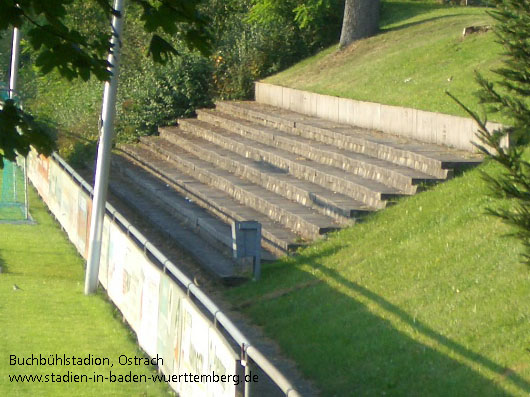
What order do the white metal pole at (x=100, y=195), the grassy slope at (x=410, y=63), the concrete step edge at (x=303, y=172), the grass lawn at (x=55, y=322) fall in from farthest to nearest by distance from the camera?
the grassy slope at (x=410, y=63) → the concrete step edge at (x=303, y=172) → the white metal pole at (x=100, y=195) → the grass lawn at (x=55, y=322)

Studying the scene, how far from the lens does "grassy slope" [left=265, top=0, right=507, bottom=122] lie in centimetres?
1830

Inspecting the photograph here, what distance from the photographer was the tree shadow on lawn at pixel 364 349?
307 inches

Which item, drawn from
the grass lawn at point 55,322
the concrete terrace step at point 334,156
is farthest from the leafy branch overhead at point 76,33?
the concrete terrace step at point 334,156

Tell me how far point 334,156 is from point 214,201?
2337mm

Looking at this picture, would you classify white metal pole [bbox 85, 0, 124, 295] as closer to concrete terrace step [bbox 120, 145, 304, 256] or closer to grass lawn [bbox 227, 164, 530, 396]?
grass lawn [bbox 227, 164, 530, 396]

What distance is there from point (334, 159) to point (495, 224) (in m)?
6.34

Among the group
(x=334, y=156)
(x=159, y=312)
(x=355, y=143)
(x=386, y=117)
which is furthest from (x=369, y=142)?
(x=159, y=312)

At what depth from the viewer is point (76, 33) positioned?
5.14 metres

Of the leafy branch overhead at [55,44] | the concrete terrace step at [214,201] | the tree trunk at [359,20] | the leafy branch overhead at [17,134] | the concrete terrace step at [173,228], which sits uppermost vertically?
the tree trunk at [359,20]

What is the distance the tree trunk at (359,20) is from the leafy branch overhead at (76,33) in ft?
69.7

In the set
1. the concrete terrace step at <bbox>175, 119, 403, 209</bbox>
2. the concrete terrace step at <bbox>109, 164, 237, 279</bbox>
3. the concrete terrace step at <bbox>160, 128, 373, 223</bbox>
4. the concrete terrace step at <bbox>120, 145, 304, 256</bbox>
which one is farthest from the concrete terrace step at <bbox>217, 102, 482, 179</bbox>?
the concrete terrace step at <bbox>109, 164, 237, 279</bbox>

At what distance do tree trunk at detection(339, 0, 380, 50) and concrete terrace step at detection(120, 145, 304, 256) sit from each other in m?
6.54

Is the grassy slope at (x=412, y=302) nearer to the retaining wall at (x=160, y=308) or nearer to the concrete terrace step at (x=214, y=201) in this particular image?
the concrete terrace step at (x=214, y=201)

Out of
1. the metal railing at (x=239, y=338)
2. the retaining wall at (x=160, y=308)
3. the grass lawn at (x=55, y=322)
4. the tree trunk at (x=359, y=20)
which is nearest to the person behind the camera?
the metal railing at (x=239, y=338)
